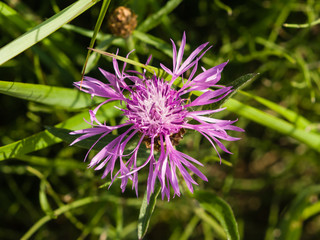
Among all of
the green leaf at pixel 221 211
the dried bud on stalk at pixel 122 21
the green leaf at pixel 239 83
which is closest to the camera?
the green leaf at pixel 239 83

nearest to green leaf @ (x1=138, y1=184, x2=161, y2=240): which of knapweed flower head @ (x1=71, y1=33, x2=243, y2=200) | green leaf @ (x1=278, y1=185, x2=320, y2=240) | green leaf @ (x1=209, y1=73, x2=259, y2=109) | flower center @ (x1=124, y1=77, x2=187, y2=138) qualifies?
knapweed flower head @ (x1=71, y1=33, x2=243, y2=200)

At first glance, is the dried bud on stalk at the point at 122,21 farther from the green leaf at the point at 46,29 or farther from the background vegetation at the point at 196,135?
the green leaf at the point at 46,29

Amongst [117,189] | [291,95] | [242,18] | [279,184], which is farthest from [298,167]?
[117,189]

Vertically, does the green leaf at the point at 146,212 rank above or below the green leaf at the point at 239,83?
below

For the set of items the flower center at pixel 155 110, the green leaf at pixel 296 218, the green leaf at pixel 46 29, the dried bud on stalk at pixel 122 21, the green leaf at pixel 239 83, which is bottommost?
the green leaf at pixel 296 218

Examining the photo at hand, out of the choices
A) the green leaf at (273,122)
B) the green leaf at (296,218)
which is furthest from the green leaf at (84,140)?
the green leaf at (296,218)

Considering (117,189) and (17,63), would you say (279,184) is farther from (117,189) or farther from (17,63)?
(17,63)
